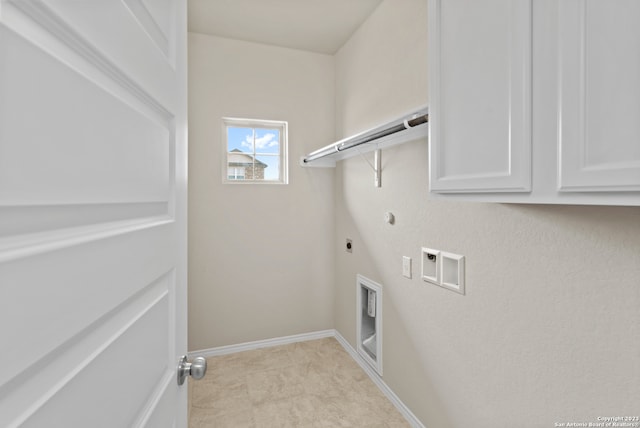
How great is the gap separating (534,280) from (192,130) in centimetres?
258

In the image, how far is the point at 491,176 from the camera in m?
0.90

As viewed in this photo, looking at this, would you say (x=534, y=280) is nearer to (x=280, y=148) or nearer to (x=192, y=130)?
(x=280, y=148)

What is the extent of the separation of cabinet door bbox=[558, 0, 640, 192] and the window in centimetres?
241

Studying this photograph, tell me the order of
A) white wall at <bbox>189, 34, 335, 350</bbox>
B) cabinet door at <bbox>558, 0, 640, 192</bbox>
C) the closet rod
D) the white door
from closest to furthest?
the white door < cabinet door at <bbox>558, 0, 640, 192</bbox> < the closet rod < white wall at <bbox>189, 34, 335, 350</bbox>

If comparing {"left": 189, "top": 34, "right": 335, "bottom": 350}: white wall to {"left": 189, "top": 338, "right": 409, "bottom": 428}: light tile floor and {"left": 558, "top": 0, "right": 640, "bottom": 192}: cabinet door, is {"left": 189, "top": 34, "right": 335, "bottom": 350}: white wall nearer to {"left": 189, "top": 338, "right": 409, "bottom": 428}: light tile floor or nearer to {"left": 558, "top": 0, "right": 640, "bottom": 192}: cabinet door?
{"left": 189, "top": 338, "right": 409, "bottom": 428}: light tile floor

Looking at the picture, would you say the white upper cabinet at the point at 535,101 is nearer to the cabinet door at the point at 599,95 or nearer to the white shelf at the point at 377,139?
the cabinet door at the point at 599,95

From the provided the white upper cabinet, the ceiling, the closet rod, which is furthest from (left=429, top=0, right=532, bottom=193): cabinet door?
the ceiling

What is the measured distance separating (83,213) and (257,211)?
2443 mm

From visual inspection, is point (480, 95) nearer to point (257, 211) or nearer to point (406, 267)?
point (406, 267)

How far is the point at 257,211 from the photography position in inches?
112

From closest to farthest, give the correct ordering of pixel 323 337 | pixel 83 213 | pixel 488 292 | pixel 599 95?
pixel 83 213 < pixel 599 95 < pixel 488 292 < pixel 323 337

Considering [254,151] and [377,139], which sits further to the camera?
[254,151]

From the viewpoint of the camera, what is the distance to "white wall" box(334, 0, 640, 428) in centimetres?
98

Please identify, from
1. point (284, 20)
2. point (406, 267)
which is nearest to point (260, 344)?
point (406, 267)
